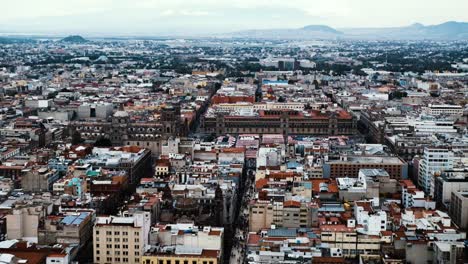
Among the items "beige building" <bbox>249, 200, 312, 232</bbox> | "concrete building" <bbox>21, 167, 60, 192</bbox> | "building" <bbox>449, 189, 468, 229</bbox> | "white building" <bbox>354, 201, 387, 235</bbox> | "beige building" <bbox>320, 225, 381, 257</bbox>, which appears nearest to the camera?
"beige building" <bbox>320, 225, 381, 257</bbox>

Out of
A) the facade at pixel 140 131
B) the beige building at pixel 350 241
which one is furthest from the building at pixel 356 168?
the facade at pixel 140 131

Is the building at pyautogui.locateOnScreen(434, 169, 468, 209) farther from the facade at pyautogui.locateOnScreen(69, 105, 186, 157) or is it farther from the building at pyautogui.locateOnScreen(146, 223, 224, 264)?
the facade at pyautogui.locateOnScreen(69, 105, 186, 157)

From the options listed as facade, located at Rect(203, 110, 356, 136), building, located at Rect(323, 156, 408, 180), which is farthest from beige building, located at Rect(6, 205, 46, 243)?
facade, located at Rect(203, 110, 356, 136)

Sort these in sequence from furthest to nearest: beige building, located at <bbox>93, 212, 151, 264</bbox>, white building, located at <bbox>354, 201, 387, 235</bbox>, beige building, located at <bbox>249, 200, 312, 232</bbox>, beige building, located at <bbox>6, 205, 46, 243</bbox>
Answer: beige building, located at <bbox>249, 200, 312, 232</bbox>, beige building, located at <bbox>6, 205, 46, 243</bbox>, white building, located at <bbox>354, 201, 387, 235</bbox>, beige building, located at <bbox>93, 212, 151, 264</bbox>

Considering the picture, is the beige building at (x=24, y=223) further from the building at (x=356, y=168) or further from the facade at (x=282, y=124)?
the facade at (x=282, y=124)

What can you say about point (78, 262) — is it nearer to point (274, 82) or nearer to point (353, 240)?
point (353, 240)

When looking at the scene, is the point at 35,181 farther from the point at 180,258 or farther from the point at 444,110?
the point at 444,110
